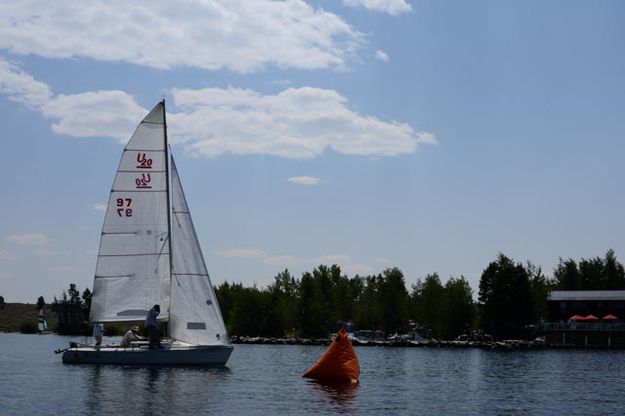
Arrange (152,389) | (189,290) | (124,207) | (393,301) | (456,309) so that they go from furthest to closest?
(393,301), (456,309), (124,207), (189,290), (152,389)

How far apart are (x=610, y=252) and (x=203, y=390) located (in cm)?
14627

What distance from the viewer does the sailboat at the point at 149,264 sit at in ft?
196

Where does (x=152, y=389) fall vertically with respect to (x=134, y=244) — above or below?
below

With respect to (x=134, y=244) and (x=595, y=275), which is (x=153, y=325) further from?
(x=595, y=275)

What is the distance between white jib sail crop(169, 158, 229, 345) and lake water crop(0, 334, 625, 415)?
2670 millimetres

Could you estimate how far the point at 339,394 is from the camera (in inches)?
1913

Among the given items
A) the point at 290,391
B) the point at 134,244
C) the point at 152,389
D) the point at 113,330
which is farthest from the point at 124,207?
the point at 113,330

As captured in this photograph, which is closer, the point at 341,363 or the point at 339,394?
the point at 339,394

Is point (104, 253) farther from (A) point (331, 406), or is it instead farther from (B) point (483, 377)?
(B) point (483, 377)

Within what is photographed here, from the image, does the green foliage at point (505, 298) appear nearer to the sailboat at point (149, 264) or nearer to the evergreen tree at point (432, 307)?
the evergreen tree at point (432, 307)

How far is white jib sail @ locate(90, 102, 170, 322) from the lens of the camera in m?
60.4

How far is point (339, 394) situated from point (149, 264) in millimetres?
19359

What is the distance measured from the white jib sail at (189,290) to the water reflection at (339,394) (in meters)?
8.57

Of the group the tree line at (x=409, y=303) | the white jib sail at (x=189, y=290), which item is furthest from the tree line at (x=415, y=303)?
the white jib sail at (x=189, y=290)
